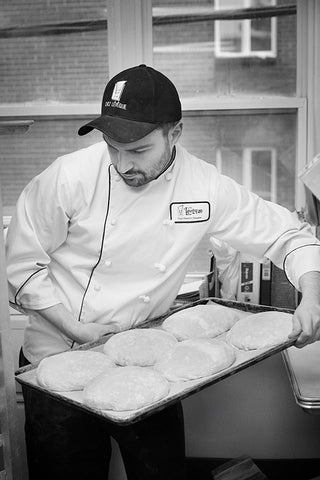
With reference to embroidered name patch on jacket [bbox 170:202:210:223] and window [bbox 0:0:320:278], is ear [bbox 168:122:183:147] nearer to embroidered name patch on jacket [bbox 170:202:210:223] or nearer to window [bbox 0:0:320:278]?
embroidered name patch on jacket [bbox 170:202:210:223]

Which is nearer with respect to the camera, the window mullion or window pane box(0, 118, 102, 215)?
the window mullion

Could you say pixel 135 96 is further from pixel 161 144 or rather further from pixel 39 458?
pixel 39 458

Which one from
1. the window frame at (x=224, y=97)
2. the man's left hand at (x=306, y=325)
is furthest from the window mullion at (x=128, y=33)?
the man's left hand at (x=306, y=325)

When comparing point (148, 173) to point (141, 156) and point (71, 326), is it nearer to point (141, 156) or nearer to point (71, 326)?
point (141, 156)

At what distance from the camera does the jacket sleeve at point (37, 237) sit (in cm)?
188

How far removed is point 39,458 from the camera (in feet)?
5.79

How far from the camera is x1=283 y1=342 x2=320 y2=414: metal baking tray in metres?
1.64

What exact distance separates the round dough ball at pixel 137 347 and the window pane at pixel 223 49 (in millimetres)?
1375

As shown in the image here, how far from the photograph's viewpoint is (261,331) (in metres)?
1.83

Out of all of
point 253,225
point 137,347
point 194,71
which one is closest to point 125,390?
point 137,347

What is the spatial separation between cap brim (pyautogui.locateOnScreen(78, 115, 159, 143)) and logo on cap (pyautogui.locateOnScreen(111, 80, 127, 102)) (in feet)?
0.21

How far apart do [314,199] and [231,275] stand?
454 millimetres

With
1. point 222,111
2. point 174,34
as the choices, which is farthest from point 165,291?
point 174,34

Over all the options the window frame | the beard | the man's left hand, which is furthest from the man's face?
the window frame
